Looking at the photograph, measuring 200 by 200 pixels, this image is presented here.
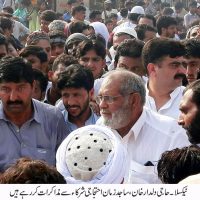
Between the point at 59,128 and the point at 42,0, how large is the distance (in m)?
11.6

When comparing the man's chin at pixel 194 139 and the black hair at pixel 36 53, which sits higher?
the black hair at pixel 36 53

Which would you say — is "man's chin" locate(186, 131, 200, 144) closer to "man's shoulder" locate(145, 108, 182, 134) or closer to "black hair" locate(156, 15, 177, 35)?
"man's shoulder" locate(145, 108, 182, 134)

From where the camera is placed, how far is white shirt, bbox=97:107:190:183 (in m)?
3.80

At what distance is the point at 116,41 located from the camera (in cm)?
820

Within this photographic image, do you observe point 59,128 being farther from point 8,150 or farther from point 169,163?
point 169,163

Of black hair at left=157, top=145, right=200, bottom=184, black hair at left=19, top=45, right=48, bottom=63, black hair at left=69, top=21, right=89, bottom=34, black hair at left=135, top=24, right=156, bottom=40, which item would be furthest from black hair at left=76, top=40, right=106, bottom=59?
black hair at left=157, top=145, right=200, bottom=184

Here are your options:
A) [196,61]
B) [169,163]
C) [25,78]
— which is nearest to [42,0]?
[196,61]

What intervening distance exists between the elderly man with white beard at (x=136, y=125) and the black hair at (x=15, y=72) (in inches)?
23.6

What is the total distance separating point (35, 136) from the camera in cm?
432

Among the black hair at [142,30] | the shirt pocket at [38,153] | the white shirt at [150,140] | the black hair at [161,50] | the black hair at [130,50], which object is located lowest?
the shirt pocket at [38,153]

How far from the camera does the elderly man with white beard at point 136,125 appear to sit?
3789 mm

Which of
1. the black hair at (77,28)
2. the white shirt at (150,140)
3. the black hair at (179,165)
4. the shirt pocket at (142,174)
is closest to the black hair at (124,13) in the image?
the black hair at (77,28)

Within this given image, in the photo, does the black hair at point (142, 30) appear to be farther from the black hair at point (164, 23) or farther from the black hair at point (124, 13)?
the black hair at point (124, 13)

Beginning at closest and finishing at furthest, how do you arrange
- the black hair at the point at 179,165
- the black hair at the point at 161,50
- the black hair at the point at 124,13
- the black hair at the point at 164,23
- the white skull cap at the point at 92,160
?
the white skull cap at the point at 92,160
the black hair at the point at 179,165
the black hair at the point at 161,50
the black hair at the point at 164,23
the black hair at the point at 124,13
